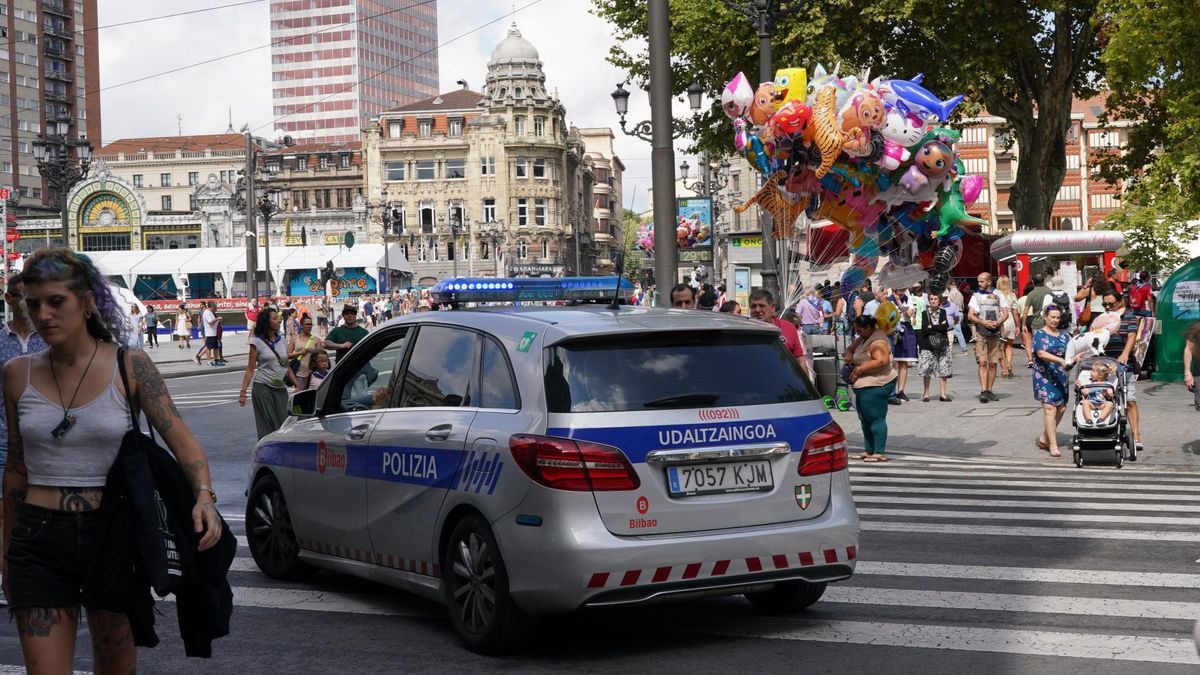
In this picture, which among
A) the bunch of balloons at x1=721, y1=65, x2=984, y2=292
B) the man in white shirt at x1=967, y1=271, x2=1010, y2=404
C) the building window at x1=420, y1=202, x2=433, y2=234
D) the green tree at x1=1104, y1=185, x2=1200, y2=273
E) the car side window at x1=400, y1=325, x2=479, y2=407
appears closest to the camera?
the car side window at x1=400, y1=325, x2=479, y2=407

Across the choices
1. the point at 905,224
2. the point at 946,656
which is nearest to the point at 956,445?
the point at 905,224

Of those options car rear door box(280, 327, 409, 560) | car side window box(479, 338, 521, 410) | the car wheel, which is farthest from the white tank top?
the car wheel

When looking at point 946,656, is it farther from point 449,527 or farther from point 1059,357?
point 1059,357

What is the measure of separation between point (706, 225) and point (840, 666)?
49.8 metres

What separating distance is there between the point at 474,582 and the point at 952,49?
108 feet

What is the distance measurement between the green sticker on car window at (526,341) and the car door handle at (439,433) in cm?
51

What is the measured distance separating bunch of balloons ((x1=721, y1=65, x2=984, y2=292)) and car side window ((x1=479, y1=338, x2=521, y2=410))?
12.0 meters

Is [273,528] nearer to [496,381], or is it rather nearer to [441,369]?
[441,369]

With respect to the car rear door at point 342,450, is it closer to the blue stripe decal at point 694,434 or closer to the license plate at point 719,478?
the blue stripe decal at point 694,434

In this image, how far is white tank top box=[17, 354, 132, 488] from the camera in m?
4.50

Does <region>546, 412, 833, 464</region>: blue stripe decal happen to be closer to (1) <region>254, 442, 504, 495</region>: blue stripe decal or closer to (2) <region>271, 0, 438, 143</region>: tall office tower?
(1) <region>254, 442, 504, 495</region>: blue stripe decal

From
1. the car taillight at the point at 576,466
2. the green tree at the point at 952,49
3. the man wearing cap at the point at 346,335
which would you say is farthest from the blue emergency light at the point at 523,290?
the green tree at the point at 952,49

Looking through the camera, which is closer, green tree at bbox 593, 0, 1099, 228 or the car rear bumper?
the car rear bumper

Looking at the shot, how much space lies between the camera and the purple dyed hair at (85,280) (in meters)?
4.53
